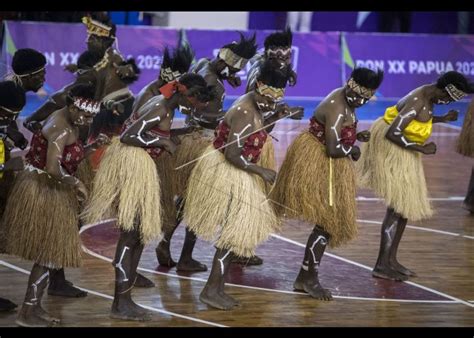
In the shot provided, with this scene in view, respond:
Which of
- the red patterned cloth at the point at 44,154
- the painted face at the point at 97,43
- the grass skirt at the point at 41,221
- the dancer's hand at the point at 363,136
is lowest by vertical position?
the grass skirt at the point at 41,221

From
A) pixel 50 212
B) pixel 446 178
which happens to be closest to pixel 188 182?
pixel 50 212

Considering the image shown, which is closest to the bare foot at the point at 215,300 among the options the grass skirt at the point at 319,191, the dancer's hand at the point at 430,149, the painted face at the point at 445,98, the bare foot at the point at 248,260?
the grass skirt at the point at 319,191

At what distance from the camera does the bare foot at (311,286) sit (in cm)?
606

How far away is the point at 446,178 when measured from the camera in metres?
9.62

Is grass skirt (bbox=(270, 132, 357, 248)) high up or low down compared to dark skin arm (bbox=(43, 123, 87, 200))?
down

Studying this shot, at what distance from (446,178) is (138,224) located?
184 inches

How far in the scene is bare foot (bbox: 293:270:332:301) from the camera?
19.9 ft

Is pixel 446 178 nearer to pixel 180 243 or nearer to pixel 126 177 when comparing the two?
pixel 180 243

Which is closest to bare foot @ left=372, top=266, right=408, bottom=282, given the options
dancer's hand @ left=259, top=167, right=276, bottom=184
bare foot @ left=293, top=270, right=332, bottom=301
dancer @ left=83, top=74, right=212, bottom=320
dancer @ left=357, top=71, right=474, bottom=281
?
dancer @ left=357, top=71, right=474, bottom=281

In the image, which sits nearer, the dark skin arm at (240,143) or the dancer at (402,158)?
the dark skin arm at (240,143)

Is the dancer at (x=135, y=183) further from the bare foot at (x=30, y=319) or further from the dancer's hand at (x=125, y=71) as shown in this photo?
the dancer's hand at (x=125, y=71)

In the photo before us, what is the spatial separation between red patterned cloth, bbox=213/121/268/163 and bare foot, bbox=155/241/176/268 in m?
1.01

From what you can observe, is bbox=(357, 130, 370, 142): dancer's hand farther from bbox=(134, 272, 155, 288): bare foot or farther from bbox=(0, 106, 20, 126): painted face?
bbox=(0, 106, 20, 126): painted face

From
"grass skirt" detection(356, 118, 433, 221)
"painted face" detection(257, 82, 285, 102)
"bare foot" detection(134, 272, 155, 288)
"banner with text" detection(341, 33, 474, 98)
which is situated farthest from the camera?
"banner with text" detection(341, 33, 474, 98)
